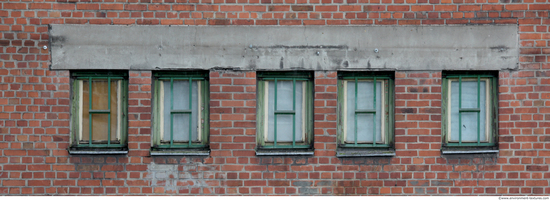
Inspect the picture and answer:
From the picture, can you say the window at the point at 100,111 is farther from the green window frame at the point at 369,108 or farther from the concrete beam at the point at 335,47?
the green window frame at the point at 369,108

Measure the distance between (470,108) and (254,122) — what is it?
8.60ft

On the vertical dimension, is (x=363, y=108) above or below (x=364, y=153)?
above

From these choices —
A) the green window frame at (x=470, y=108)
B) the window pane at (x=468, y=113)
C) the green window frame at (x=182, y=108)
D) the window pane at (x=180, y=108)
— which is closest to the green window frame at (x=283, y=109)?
the green window frame at (x=182, y=108)

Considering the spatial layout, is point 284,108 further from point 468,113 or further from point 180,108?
point 468,113

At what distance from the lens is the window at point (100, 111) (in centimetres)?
563

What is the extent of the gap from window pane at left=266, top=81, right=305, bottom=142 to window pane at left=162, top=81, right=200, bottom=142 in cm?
88

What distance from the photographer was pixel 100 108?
A: 5691 millimetres

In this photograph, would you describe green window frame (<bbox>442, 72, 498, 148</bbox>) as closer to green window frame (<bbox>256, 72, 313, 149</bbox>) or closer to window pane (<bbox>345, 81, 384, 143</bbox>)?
window pane (<bbox>345, 81, 384, 143</bbox>)

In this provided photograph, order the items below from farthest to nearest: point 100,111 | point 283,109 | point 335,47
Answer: point 283,109, point 100,111, point 335,47

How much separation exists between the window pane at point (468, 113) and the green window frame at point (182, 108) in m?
2.98

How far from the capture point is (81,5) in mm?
5508

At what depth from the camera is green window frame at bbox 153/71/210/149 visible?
222 inches

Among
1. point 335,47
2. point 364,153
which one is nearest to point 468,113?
point 364,153

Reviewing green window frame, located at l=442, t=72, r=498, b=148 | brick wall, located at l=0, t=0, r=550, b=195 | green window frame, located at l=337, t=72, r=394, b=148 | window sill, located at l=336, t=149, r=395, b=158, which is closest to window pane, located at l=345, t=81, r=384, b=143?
green window frame, located at l=337, t=72, r=394, b=148
